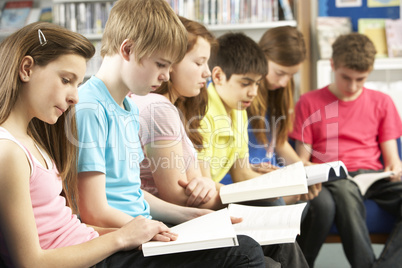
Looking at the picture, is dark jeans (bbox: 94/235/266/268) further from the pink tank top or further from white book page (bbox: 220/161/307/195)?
white book page (bbox: 220/161/307/195)

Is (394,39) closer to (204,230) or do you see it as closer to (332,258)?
(332,258)

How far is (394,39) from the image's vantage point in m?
3.17

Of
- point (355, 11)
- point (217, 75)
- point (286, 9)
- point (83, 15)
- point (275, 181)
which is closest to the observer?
point (275, 181)

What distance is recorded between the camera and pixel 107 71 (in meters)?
1.15

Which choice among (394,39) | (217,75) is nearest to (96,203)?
(217,75)

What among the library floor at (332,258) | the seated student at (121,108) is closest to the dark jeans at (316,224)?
the library floor at (332,258)

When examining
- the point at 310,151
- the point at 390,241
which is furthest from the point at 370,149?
the point at 390,241

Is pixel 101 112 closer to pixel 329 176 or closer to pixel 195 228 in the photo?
pixel 195 228

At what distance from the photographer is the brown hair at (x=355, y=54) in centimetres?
221

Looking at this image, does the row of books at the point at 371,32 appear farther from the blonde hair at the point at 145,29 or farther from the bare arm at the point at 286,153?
the blonde hair at the point at 145,29

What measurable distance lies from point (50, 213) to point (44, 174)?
0.07m

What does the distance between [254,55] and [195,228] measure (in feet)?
3.15

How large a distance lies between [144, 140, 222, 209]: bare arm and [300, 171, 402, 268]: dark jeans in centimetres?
68

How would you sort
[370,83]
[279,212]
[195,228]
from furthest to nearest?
[370,83], [279,212], [195,228]
